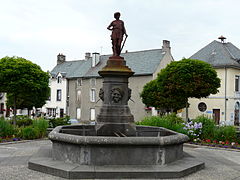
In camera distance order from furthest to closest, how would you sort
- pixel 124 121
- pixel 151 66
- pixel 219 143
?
1. pixel 151 66
2. pixel 219 143
3. pixel 124 121

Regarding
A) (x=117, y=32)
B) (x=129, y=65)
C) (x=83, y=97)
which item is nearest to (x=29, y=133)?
(x=117, y=32)

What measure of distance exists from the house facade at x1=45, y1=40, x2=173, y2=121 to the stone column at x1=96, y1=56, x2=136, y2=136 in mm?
25968

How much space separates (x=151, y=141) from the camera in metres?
6.85

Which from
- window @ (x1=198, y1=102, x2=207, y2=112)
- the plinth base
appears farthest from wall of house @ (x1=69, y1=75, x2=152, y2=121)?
the plinth base

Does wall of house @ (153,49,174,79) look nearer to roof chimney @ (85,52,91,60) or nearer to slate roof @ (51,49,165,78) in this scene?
slate roof @ (51,49,165,78)

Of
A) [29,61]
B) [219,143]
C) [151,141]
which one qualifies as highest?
[29,61]

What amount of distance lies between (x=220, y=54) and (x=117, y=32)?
95.2 ft

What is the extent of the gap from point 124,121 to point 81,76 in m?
34.1

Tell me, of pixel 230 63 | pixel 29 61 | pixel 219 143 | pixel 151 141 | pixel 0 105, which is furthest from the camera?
pixel 0 105

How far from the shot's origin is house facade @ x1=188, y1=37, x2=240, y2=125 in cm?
3375

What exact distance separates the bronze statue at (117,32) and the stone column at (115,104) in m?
0.39

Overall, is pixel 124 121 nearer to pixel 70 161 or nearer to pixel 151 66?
pixel 70 161

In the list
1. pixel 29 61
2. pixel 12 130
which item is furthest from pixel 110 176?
pixel 29 61

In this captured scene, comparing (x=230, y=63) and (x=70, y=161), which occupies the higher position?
(x=230, y=63)
